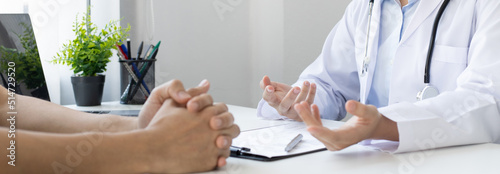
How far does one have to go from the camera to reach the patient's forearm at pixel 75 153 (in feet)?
2.38

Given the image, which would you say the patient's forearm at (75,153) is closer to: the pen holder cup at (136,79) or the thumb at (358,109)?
the thumb at (358,109)

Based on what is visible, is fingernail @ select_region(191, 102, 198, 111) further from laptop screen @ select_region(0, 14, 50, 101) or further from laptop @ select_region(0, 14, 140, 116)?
laptop screen @ select_region(0, 14, 50, 101)

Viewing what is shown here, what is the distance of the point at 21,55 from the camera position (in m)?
1.49

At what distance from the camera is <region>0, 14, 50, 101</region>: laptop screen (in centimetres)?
142

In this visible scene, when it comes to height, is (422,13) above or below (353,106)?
above

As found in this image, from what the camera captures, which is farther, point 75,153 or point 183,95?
point 183,95

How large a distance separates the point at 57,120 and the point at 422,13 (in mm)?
928

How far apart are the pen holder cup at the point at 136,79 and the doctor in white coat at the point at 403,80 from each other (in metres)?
0.55

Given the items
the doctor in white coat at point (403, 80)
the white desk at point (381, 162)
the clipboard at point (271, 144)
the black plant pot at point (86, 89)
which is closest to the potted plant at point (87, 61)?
the black plant pot at point (86, 89)

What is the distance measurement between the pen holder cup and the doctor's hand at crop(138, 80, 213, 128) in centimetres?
90

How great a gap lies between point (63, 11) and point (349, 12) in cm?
102

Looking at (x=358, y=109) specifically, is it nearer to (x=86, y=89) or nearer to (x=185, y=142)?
(x=185, y=142)

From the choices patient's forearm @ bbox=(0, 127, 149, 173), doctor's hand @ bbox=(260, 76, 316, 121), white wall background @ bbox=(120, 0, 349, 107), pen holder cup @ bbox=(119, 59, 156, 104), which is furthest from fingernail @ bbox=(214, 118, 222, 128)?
white wall background @ bbox=(120, 0, 349, 107)

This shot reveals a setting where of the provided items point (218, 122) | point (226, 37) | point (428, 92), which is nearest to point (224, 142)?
point (218, 122)
